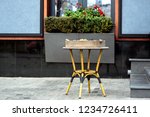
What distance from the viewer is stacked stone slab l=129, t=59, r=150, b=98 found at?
23.3 ft

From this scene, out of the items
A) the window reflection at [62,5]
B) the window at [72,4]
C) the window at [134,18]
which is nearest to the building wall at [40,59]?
the window at [134,18]

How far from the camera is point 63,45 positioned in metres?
10.5

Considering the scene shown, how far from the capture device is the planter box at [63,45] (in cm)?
1025

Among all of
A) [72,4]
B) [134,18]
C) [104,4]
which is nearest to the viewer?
[134,18]

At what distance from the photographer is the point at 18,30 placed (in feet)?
35.3

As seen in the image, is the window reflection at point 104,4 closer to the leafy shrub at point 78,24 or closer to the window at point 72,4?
the window at point 72,4

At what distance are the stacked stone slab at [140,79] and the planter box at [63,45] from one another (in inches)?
43.8

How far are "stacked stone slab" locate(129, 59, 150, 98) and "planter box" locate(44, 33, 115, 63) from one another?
1.11 meters

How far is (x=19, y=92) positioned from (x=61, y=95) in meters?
0.98

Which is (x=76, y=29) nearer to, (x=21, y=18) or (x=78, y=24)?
(x=78, y=24)

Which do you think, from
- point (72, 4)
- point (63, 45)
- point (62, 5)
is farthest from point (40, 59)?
point (72, 4)

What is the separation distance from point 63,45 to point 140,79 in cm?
274

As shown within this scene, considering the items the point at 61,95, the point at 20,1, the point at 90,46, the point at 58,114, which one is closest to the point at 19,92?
the point at 61,95

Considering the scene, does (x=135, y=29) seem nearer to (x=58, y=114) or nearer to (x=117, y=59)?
(x=117, y=59)
